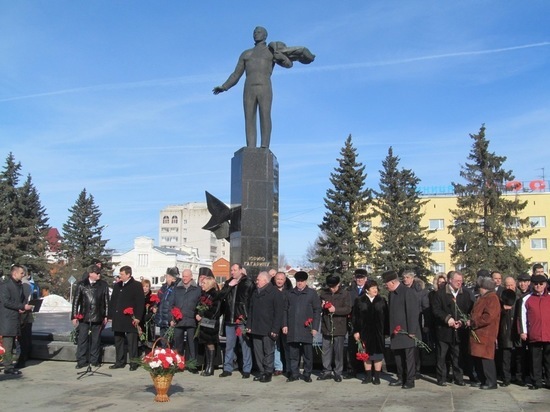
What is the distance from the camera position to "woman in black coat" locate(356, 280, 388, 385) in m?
8.98

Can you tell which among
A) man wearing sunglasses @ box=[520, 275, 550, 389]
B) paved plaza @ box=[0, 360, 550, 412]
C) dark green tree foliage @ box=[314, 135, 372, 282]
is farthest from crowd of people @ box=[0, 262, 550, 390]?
dark green tree foliage @ box=[314, 135, 372, 282]

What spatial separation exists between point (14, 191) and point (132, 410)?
1767 inches

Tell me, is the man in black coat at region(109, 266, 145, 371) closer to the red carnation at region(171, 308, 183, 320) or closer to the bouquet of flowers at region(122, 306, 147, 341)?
the bouquet of flowers at region(122, 306, 147, 341)

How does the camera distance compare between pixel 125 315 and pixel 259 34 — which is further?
pixel 259 34

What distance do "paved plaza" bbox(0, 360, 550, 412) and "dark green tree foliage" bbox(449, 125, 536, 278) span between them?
32449mm

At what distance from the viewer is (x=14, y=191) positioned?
47031mm

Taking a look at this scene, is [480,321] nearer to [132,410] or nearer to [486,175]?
[132,410]

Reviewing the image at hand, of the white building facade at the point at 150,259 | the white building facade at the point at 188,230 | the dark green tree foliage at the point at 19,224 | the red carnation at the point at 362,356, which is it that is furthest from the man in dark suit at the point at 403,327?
the white building facade at the point at 188,230

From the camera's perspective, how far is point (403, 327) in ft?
29.2

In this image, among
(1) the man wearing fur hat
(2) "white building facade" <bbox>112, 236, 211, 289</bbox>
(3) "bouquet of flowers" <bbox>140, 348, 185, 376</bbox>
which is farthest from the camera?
(2) "white building facade" <bbox>112, 236, 211, 289</bbox>

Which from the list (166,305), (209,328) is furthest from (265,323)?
(166,305)

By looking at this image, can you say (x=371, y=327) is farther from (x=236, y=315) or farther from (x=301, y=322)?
(x=236, y=315)

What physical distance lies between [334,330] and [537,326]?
10.2 feet

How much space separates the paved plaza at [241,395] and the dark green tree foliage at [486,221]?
32449mm
